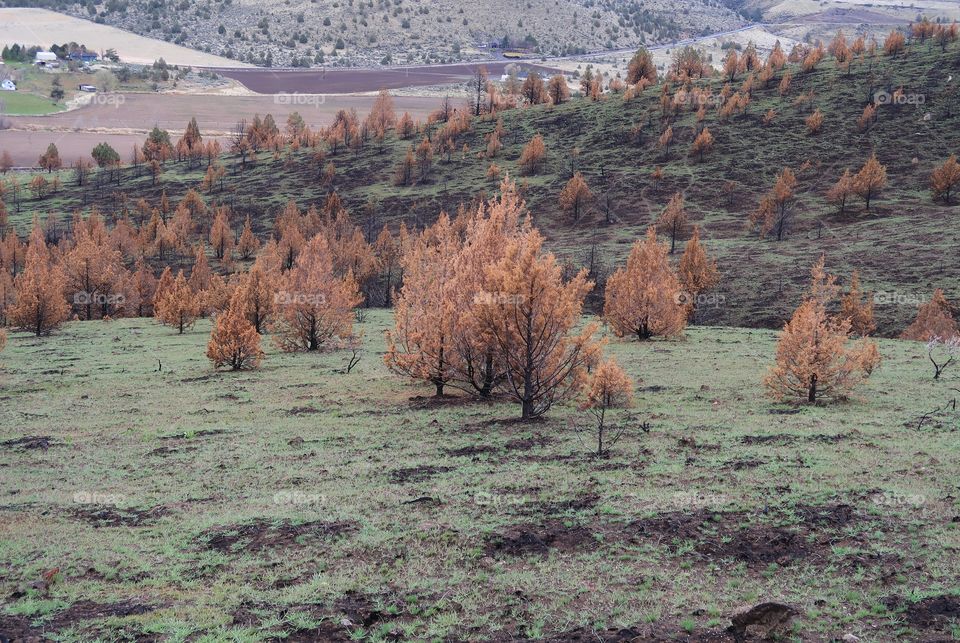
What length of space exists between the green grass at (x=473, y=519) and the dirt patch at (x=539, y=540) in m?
0.05

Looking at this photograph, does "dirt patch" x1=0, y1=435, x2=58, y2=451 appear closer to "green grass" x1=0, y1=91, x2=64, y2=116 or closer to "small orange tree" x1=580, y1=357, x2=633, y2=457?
"small orange tree" x1=580, y1=357, x2=633, y2=457

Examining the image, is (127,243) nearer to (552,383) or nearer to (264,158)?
(264,158)

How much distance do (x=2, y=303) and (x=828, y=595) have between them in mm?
61870

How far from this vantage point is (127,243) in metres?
83.4

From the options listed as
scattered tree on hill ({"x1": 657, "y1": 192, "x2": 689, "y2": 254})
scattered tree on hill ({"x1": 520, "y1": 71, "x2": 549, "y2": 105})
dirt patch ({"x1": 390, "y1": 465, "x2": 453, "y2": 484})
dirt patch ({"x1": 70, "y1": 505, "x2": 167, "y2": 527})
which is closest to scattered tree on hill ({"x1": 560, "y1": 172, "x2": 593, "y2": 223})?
scattered tree on hill ({"x1": 657, "y1": 192, "x2": 689, "y2": 254})

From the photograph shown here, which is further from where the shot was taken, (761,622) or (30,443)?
(30,443)

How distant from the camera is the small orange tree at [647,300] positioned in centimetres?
3878

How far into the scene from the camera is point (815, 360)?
23484 millimetres

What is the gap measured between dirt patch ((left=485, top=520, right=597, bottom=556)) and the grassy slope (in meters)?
44.1
